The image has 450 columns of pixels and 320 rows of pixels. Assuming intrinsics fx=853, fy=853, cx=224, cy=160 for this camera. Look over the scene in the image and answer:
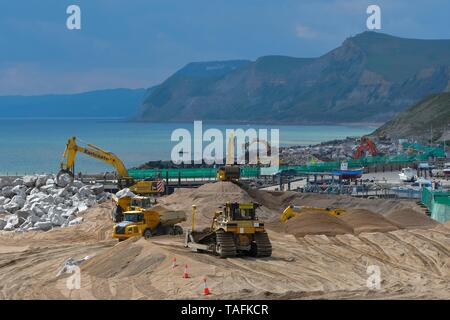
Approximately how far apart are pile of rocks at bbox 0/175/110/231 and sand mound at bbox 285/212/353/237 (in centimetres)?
1205

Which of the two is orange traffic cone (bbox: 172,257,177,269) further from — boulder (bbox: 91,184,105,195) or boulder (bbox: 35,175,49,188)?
boulder (bbox: 35,175,49,188)

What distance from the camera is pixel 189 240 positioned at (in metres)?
30.7

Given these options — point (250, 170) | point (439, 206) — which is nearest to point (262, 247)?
point (439, 206)

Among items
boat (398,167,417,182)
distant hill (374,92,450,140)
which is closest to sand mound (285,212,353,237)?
boat (398,167,417,182)

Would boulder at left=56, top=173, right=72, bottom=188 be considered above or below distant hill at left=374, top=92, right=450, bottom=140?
below

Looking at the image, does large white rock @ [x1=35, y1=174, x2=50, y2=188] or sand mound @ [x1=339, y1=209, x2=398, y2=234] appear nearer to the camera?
sand mound @ [x1=339, y1=209, x2=398, y2=234]

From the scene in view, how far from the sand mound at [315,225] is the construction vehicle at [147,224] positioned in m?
4.89

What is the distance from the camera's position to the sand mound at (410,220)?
3900cm

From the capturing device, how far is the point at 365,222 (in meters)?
37.6

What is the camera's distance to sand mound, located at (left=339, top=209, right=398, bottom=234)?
36.4 metres

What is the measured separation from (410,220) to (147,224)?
13.0m

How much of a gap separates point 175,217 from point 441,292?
15.4 m

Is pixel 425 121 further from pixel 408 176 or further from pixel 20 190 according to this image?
pixel 20 190

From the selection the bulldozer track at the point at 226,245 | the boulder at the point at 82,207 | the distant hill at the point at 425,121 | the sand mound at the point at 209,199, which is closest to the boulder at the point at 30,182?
the boulder at the point at 82,207
